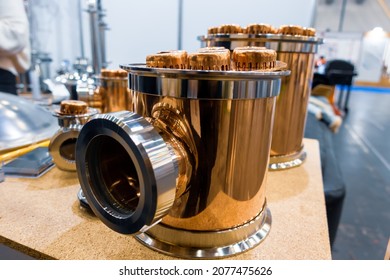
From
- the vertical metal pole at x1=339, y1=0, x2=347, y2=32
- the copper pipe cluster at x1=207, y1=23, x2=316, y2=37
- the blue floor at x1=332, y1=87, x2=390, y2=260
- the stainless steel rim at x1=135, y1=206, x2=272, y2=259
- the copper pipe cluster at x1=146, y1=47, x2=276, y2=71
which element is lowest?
the blue floor at x1=332, y1=87, x2=390, y2=260

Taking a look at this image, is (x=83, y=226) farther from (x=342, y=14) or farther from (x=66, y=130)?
(x=342, y=14)

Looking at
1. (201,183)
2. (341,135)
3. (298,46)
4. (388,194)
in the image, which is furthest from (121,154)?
(341,135)

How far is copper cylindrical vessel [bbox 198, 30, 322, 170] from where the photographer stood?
24.6 inches

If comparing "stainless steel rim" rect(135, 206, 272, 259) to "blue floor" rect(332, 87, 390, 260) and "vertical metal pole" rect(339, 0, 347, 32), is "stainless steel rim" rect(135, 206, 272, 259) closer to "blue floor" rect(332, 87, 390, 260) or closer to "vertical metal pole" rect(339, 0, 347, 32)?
"blue floor" rect(332, 87, 390, 260)

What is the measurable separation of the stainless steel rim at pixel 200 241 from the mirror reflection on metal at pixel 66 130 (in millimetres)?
281

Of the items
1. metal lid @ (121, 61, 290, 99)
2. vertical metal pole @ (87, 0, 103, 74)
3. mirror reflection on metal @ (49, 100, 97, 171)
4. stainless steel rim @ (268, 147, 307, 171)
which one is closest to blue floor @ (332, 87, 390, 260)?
stainless steel rim @ (268, 147, 307, 171)

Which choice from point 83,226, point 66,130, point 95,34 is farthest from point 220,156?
point 95,34

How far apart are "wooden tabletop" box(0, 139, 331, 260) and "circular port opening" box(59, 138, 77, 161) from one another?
4 cm

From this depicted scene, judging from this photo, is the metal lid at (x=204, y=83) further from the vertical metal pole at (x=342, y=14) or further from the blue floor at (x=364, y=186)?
the vertical metal pole at (x=342, y=14)

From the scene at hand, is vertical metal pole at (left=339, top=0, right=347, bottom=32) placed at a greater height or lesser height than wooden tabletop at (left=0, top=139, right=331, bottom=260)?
greater

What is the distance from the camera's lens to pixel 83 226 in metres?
0.46

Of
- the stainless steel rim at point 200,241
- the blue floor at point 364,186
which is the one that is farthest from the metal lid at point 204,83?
the blue floor at point 364,186
